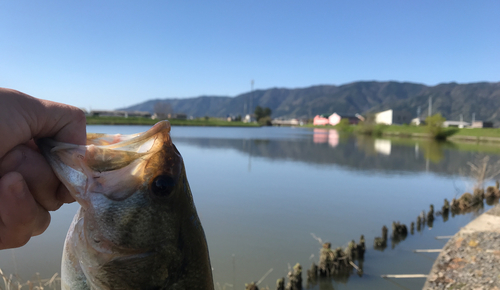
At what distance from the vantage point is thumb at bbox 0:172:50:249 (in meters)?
1.27

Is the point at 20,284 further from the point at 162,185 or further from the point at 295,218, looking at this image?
the point at 295,218

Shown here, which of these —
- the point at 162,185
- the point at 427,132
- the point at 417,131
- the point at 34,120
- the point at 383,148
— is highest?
the point at 417,131

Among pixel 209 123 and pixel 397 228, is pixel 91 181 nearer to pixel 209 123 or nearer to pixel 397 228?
pixel 397 228

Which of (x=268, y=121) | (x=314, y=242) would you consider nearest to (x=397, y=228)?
(x=314, y=242)

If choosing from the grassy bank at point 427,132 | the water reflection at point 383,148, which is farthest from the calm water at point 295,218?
the grassy bank at point 427,132

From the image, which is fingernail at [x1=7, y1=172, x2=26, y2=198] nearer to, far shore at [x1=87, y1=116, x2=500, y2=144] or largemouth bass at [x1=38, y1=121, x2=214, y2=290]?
largemouth bass at [x1=38, y1=121, x2=214, y2=290]

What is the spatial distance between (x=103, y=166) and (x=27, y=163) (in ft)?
1.21

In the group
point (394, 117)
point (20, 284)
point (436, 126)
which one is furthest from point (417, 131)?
point (20, 284)

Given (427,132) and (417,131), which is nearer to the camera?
(427,132)

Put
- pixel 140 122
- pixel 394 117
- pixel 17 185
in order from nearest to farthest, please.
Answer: pixel 17 185 < pixel 140 122 < pixel 394 117

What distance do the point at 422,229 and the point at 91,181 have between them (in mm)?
12562

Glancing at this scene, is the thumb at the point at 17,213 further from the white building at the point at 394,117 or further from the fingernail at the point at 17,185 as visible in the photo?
the white building at the point at 394,117

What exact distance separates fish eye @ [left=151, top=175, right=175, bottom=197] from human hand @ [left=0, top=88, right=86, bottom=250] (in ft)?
1.62

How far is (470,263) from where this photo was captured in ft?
21.4
